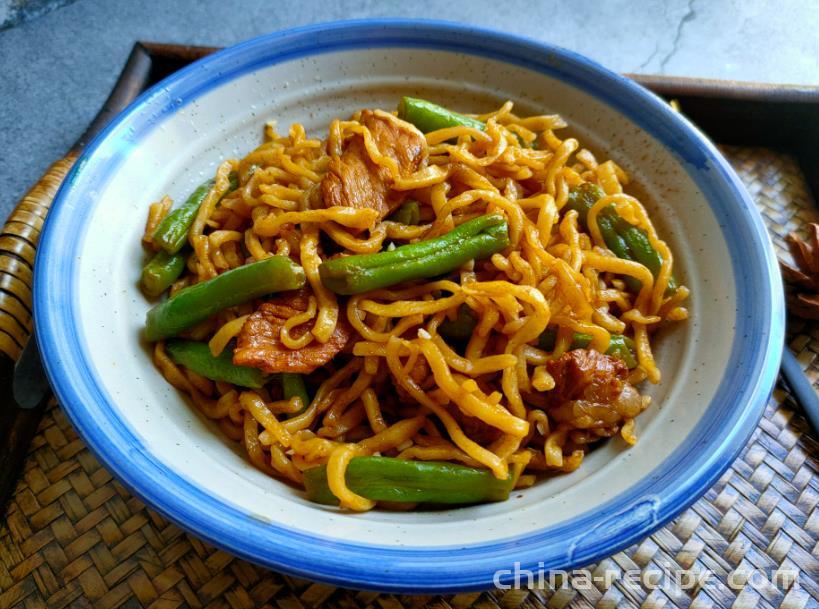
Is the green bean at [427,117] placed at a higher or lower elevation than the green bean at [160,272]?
higher

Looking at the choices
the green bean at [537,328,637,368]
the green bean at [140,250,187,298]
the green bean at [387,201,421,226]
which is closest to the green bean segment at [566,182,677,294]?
the green bean at [537,328,637,368]

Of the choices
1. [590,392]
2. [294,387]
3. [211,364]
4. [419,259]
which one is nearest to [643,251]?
[590,392]

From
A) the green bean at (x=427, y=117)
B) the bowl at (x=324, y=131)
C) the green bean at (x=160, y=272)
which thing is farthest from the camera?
the green bean at (x=427, y=117)

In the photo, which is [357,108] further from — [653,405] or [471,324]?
[653,405]

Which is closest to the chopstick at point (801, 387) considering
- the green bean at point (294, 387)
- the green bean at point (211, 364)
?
the green bean at point (294, 387)

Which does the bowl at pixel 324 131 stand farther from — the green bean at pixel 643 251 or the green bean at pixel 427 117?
the green bean at pixel 427 117

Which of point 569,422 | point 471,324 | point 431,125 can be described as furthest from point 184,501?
point 431,125

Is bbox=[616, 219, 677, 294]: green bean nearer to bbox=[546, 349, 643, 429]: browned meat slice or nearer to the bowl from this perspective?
the bowl
